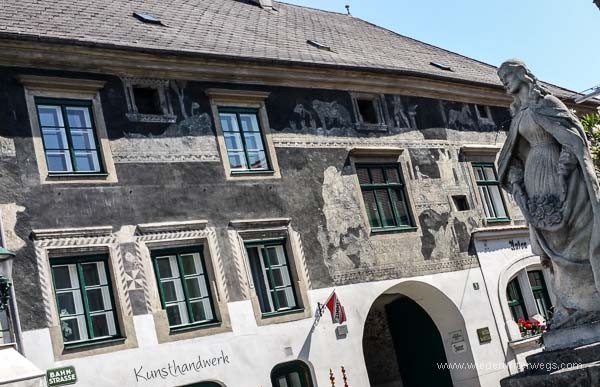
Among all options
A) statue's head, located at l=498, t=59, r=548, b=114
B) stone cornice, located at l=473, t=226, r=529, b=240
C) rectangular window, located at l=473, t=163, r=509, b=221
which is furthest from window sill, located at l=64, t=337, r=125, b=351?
rectangular window, located at l=473, t=163, r=509, b=221

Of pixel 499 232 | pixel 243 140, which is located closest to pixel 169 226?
pixel 243 140

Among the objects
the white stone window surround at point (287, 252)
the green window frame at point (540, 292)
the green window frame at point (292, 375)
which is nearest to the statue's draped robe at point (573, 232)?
the white stone window surround at point (287, 252)

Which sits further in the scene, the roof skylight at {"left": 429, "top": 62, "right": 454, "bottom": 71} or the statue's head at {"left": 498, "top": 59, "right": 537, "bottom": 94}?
the roof skylight at {"left": 429, "top": 62, "right": 454, "bottom": 71}

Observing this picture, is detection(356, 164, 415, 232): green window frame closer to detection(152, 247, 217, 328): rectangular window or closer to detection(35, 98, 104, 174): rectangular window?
detection(152, 247, 217, 328): rectangular window

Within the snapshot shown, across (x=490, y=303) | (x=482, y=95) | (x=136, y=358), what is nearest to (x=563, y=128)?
(x=136, y=358)

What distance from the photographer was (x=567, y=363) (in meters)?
5.71

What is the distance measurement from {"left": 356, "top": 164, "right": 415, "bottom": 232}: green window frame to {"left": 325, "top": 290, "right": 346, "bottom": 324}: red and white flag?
6.82 ft

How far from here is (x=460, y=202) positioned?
1919cm

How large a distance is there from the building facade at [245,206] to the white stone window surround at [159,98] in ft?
0.11

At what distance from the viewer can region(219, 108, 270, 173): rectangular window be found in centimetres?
1519

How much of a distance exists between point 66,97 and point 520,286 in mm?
12558

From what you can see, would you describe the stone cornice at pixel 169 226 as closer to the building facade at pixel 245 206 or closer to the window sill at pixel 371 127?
the building facade at pixel 245 206

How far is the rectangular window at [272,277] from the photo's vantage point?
14.5 metres

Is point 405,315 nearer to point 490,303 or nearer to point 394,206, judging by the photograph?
point 490,303
